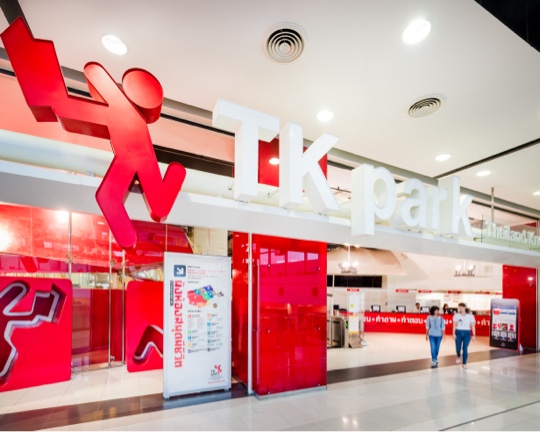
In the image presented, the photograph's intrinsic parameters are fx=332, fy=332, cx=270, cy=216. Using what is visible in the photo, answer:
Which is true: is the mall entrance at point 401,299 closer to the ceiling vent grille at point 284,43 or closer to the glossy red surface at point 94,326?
the glossy red surface at point 94,326

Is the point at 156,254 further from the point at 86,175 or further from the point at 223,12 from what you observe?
the point at 223,12

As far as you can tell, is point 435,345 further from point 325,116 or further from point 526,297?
point 325,116

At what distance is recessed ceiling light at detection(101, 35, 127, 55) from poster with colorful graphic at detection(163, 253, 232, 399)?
2.89 m

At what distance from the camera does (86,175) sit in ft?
10.3

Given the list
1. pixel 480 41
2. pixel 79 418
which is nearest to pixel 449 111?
pixel 480 41

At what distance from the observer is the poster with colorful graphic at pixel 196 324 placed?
5.00 m

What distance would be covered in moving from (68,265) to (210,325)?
329 centimetres

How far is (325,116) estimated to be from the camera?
455 cm

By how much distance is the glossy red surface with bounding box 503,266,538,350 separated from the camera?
1002 centimetres

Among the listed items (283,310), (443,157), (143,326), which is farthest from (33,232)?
(443,157)

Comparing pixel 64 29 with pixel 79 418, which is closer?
pixel 64 29

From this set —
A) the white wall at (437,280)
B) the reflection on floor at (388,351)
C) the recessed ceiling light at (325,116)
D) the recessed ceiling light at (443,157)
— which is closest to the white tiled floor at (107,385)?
the reflection on floor at (388,351)

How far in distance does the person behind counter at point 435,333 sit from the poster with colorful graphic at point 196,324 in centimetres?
476

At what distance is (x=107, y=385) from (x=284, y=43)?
5.87m
